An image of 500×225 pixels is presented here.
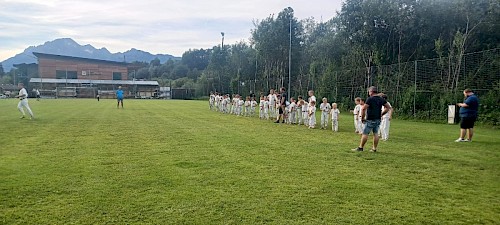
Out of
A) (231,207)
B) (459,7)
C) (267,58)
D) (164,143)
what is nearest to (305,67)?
(267,58)

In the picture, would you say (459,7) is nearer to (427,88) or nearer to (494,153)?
(427,88)

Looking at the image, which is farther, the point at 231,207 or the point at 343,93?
the point at 343,93

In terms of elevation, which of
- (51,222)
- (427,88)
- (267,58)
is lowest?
(51,222)

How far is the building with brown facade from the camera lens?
76438mm

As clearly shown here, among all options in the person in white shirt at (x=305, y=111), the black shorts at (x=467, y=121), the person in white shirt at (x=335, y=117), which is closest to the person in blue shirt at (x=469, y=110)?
the black shorts at (x=467, y=121)

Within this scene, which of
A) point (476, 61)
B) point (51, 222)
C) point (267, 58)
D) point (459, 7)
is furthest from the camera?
point (267, 58)

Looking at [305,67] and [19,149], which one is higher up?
[305,67]

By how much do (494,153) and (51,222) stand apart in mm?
10179

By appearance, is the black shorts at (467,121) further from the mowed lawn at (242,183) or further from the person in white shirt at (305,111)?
the person in white shirt at (305,111)

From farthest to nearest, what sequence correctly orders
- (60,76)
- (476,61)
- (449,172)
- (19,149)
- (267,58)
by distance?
(60,76) < (267,58) < (476,61) < (19,149) < (449,172)

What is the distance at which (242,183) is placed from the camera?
6.63m

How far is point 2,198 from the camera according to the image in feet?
18.4

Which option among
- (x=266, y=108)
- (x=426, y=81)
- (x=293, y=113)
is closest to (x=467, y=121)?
(x=293, y=113)

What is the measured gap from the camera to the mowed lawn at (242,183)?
5.03 meters
